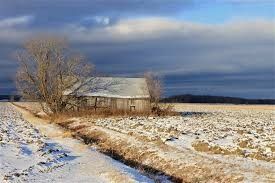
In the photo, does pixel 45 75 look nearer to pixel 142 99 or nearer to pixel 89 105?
pixel 89 105

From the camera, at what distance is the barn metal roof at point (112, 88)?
2475 inches

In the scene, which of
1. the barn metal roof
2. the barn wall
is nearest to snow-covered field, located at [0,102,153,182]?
the barn metal roof

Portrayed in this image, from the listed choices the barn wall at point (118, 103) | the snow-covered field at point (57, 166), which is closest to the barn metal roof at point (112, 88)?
the barn wall at point (118, 103)

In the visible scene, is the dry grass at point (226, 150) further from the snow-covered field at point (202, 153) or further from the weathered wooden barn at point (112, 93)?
the weathered wooden barn at point (112, 93)

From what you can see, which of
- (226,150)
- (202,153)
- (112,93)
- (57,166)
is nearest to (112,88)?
(112,93)

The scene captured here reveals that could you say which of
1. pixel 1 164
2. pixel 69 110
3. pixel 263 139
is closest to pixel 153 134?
pixel 263 139

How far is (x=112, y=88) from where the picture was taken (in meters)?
67.3

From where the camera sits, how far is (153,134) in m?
27.3

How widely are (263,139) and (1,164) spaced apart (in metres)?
12.1

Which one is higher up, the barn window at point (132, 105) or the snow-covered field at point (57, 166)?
the barn window at point (132, 105)

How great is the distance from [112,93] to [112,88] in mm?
1319

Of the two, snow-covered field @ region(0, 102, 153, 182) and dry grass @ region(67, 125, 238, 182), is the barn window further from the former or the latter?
snow-covered field @ region(0, 102, 153, 182)

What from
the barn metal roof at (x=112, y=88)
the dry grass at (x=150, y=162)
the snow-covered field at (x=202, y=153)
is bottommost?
the dry grass at (x=150, y=162)

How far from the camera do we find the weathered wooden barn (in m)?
62.7
